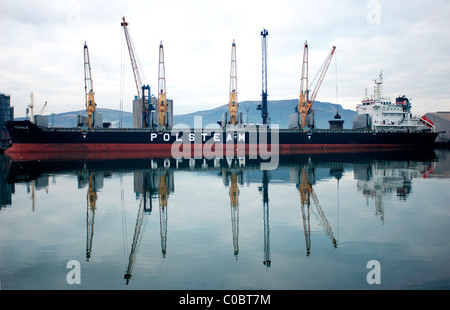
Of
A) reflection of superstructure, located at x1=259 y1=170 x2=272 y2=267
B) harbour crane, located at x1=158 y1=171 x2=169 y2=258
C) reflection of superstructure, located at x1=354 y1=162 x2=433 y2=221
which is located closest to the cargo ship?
harbour crane, located at x1=158 y1=171 x2=169 y2=258

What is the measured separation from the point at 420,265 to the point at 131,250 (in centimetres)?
875

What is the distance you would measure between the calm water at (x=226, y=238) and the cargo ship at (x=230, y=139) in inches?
1569

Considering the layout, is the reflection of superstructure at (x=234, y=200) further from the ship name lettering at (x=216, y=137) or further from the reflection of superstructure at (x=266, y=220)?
the ship name lettering at (x=216, y=137)

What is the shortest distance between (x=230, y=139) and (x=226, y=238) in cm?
5674

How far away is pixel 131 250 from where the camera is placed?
11141 mm

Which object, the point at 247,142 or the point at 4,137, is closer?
the point at 247,142

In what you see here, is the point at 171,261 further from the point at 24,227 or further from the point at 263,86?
the point at 263,86

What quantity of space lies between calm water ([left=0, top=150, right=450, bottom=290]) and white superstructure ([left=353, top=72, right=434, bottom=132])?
196ft

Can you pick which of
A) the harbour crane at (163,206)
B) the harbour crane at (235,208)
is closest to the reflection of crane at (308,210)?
the harbour crane at (235,208)

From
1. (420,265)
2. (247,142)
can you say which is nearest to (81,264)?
(420,265)

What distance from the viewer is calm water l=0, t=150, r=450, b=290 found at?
29.4 ft

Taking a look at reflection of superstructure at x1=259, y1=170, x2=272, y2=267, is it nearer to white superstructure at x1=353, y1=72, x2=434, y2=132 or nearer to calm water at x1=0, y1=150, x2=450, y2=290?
calm water at x1=0, y1=150, x2=450, y2=290

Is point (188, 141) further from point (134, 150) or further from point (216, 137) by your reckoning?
point (134, 150)

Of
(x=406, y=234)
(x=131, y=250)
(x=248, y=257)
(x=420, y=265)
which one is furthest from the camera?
(x=406, y=234)
